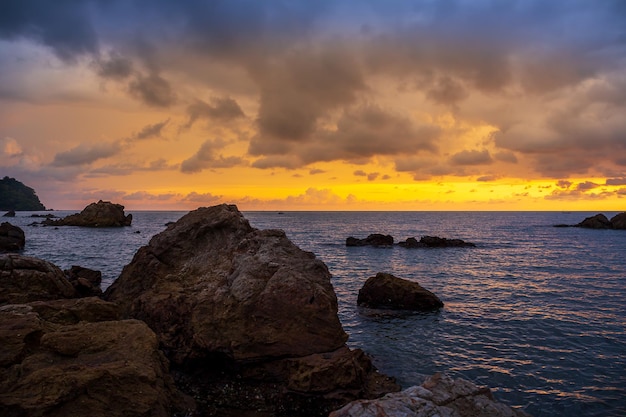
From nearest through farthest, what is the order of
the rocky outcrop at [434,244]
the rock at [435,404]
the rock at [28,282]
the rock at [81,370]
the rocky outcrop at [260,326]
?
the rock at [435,404]
the rock at [81,370]
the rocky outcrop at [260,326]
the rock at [28,282]
the rocky outcrop at [434,244]

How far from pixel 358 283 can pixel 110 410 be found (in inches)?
1172

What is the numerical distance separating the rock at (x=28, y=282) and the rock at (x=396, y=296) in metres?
17.9

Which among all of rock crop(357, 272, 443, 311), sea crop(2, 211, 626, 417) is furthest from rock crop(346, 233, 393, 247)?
rock crop(357, 272, 443, 311)

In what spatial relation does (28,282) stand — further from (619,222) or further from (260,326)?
(619,222)

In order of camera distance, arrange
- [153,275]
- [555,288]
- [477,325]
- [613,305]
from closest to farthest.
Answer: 1. [153,275]
2. [477,325]
3. [613,305]
4. [555,288]

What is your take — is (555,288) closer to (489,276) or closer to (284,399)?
(489,276)

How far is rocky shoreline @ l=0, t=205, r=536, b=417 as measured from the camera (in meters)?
9.20

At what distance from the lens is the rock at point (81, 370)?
8594mm

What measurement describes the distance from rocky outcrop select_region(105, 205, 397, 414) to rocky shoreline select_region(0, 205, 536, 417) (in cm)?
4

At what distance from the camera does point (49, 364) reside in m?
9.51

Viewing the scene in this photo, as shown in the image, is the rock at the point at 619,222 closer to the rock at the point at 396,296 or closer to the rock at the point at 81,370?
the rock at the point at 396,296

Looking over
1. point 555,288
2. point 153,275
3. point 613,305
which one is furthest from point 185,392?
point 555,288

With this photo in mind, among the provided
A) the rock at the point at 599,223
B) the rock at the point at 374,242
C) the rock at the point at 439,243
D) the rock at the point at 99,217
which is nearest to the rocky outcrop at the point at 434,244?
the rock at the point at 439,243

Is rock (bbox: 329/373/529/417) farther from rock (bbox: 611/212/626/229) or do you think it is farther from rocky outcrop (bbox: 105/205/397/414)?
rock (bbox: 611/212/626/229)
